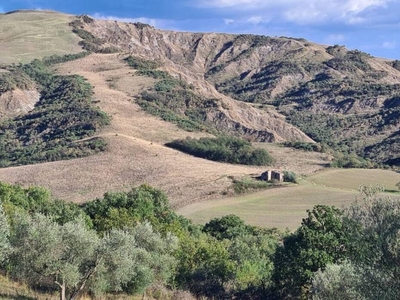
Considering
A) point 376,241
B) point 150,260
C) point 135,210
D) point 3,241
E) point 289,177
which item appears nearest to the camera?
point 376,241

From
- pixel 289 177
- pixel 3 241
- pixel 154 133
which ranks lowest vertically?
pixel 289 177

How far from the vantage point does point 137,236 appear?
3634 cm

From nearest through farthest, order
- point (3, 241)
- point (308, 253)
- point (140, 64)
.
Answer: point (3, 241), point (308, 253), point (140, 64)

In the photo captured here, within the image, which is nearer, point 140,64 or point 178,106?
point 178,106

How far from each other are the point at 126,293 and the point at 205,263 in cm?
912

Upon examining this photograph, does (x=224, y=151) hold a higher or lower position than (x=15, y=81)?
lower

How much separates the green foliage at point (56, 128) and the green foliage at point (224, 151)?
1729 cm

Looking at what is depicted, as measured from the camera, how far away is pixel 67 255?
26.2 m

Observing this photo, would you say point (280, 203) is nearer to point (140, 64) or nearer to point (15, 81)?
point (15, 81)

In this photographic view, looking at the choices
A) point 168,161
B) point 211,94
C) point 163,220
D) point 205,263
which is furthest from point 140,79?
point 205,263

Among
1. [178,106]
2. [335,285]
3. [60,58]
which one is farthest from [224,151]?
[60,58]

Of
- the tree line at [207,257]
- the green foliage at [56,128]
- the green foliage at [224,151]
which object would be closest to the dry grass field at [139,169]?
the green foliage at [224,151]

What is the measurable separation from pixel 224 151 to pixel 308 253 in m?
75.1

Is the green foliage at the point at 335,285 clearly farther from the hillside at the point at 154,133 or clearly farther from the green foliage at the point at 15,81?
the green foliage at the point at 15,81
